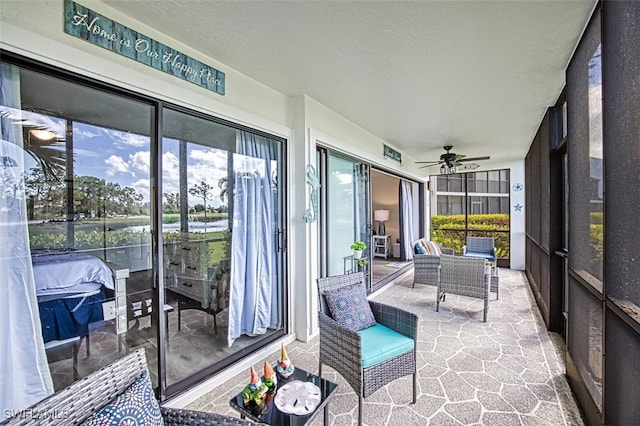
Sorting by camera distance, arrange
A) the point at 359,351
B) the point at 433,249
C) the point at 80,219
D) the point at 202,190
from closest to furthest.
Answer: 1. the point at 359,351
2. the point at 80,219
3. the point at 202,190
4. the point at 433,249

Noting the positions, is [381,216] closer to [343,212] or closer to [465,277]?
[343,212]

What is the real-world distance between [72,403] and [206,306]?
1685mm

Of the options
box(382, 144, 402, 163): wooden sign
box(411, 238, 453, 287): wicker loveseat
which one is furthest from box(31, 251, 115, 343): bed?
box(382, 144, 402, 163): wooden sign

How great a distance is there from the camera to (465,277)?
369cm

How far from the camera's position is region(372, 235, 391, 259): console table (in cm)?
779

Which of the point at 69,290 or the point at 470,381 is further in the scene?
the point at 470,381

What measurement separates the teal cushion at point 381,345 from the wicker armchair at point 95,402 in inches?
39.0

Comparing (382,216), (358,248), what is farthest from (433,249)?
(382,216)

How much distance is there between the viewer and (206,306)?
8.78 ft

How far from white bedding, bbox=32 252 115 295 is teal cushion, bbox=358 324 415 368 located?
1936mm

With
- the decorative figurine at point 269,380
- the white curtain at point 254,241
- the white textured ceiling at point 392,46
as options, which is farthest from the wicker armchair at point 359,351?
the white textured ceiling at point 392,46

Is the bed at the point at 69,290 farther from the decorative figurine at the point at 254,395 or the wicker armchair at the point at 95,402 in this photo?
the decorative figurine at the point at 254,395

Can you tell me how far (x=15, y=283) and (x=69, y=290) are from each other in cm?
62

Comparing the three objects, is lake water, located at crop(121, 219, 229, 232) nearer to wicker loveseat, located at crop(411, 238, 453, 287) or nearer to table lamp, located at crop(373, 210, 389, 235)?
wicker loveseat, located at crop(411, 238, 453, 287)
